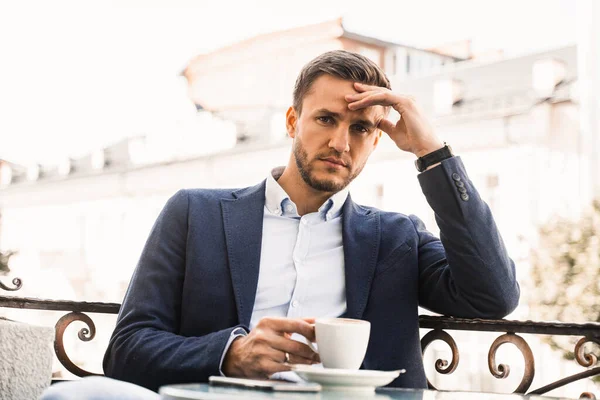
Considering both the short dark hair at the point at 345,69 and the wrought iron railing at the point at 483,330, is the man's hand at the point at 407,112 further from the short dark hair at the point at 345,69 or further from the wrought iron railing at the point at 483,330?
the wrought iron railing at the point at 483,330

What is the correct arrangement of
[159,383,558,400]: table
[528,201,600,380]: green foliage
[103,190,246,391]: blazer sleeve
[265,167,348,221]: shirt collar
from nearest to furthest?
[159,383,558,400]: table < [103,190,246,391]: blazer sleeve < [265,167,348,221]: shirt collar < [528,201,600,380]: green foliage

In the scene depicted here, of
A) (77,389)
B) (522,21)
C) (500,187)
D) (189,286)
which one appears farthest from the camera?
(522,21)

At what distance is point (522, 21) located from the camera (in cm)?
1553

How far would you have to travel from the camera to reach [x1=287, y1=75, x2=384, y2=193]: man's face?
1577 millimetres

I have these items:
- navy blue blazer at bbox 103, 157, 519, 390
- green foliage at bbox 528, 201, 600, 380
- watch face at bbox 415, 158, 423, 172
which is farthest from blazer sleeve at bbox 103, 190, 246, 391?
green foliage at bbox 528, 201, 600, 380

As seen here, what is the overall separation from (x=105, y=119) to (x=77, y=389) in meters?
18.1

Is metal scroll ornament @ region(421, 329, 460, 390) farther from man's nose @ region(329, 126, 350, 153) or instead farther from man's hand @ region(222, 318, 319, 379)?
man's hand @ region(222, 318, 319, 379)

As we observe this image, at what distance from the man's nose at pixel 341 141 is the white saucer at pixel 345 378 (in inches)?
24.4

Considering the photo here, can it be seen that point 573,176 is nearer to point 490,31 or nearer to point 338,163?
point 490,31

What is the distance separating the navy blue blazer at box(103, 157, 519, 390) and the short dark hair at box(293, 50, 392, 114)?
0.79 feet

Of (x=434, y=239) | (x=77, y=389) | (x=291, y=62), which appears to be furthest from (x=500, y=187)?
(x=77, y=389)

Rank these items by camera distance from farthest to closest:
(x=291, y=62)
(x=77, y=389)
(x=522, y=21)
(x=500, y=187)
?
(x=291, y=62) → (x=522, y=21) → (x=500, y=187) → (x=77, y=389)

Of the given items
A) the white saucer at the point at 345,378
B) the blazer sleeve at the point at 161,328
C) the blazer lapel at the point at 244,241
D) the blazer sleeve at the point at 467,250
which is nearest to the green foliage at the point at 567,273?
the blazer sleeve at the point at 467,250

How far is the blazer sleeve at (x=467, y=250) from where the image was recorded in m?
1.49
